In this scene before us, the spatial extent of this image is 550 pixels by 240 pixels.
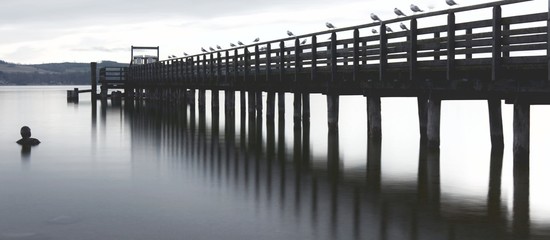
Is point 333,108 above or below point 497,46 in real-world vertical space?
below

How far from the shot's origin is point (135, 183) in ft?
50.0

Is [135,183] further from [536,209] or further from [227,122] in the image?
[227,122]

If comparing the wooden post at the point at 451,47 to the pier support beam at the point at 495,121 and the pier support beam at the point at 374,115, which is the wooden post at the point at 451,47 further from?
the pier support beam at the point at 374,115

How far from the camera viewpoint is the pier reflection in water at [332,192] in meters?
10.6

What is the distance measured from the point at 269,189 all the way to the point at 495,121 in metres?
8.95

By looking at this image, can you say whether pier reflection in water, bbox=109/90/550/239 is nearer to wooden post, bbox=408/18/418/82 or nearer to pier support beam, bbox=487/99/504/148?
pier support beam, bbox=487/99/504/148

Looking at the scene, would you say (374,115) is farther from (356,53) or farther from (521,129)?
(521,129)

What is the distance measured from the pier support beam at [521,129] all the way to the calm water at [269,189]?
467 mm

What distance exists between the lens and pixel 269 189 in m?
14.3

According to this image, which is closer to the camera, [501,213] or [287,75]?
[501,213]

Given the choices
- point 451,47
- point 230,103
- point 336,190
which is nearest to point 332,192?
point 336,190

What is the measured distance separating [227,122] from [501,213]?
24.5 meters

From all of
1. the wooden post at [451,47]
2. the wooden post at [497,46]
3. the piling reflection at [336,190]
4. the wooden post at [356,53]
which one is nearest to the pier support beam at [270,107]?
the piling reflection at [336,190]

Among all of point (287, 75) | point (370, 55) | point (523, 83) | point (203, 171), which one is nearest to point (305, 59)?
point (287, 75)
